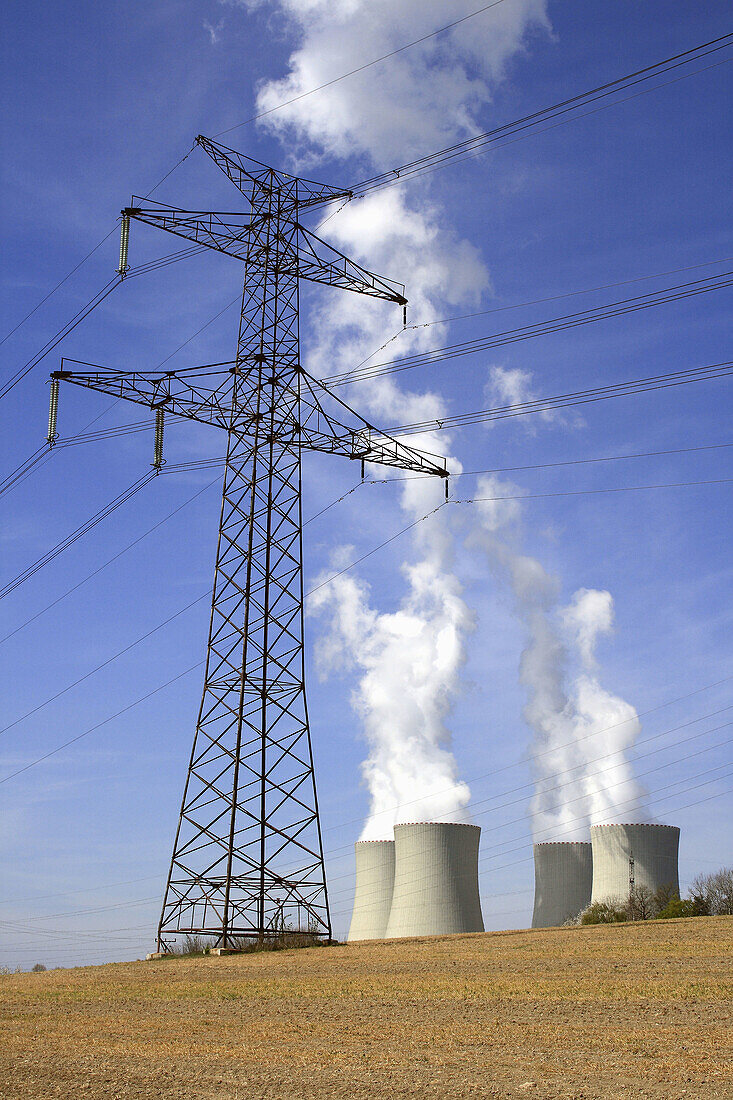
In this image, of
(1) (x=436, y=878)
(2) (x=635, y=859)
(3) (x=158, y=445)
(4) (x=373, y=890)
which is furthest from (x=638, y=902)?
(3) (x=158, y=445)

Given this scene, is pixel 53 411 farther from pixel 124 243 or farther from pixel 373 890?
pixel 373 890

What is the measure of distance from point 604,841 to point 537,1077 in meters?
36.7

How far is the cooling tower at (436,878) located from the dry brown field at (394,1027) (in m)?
20.3

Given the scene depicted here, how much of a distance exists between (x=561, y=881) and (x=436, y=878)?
11285 mm

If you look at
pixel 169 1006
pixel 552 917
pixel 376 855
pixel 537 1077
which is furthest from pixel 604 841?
pixel 537 1077

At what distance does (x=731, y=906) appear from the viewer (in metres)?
48.8

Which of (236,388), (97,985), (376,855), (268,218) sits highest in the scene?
(268,218)

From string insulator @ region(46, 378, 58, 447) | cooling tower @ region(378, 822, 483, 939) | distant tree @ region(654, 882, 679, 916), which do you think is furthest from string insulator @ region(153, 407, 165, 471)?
distant tree @ region(654, 882, 679, 916)

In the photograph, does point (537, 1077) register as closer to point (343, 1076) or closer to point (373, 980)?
point (343, 1076)

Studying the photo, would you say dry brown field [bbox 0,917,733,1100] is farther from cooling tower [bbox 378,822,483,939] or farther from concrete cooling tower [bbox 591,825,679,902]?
concrete cooling tower [bbox 591,825,679,902]

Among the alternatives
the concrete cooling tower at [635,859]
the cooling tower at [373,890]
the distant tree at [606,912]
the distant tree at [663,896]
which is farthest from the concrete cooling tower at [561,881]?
the cooling tower at [373,890]

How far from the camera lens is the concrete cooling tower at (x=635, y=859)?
4297 cm

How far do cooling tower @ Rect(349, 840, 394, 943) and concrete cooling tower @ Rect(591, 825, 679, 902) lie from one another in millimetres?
9236

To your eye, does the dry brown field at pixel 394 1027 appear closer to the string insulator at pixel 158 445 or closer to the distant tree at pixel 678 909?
the string insulator at pixel 158 445
